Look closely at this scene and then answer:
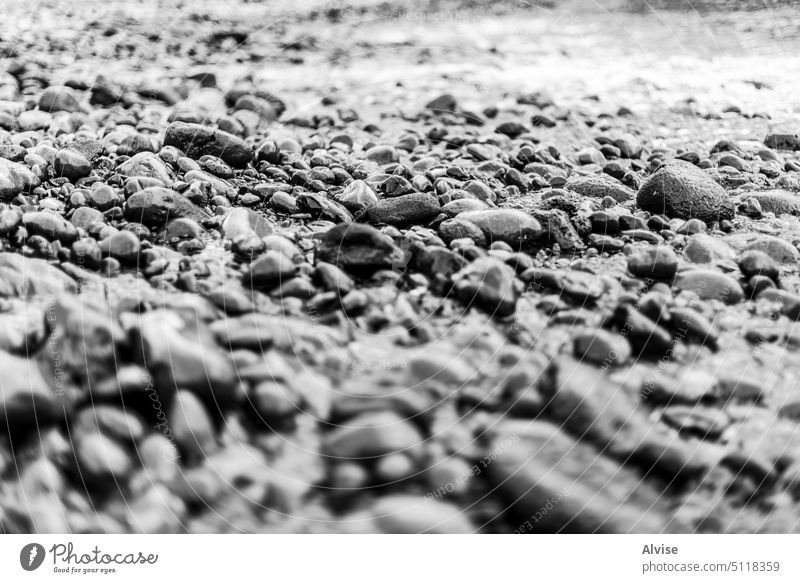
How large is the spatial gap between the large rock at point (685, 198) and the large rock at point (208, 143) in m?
1.60

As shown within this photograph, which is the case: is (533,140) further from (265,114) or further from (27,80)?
(27,80)

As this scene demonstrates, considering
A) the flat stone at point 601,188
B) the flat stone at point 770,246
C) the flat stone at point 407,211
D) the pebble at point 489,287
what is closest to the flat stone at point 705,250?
the flat stone at point 770,246

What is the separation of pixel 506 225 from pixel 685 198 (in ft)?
2.49

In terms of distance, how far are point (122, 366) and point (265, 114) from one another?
1673 millimetres

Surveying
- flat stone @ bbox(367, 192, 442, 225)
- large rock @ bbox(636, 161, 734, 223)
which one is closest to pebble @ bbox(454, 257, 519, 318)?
flat stone @ bbox(367, 192, 442, 225)

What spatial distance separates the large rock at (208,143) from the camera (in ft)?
8.57

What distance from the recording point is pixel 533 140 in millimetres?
3061

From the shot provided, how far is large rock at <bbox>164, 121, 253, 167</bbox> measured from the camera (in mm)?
2613

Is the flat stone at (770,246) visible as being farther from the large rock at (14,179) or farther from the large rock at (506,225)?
the large rock at (14,179)
